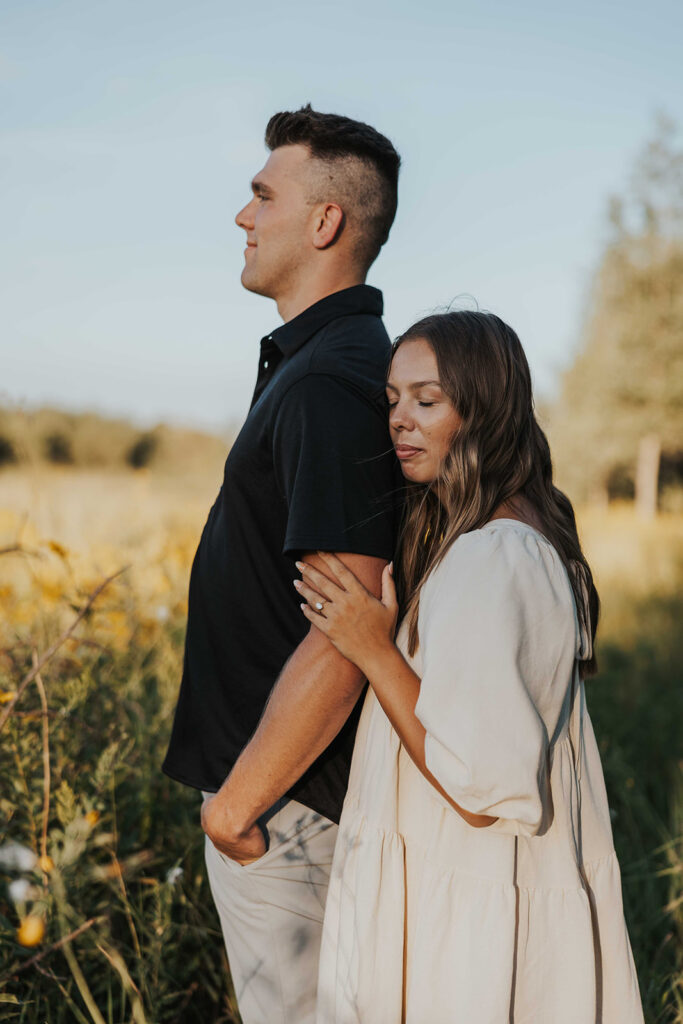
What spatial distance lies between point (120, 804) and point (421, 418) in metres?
1.59

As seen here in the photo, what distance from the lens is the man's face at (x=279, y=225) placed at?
2.03 metres

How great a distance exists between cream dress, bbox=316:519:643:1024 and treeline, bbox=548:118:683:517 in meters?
20.0

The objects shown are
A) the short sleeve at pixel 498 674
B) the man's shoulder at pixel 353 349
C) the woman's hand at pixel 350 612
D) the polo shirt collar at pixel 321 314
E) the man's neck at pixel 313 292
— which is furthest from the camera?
the man's neck at pixel 313 292

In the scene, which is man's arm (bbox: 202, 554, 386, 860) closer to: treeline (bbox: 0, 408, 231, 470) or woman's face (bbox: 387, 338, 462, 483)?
woman's face (bbox: 387, 338, 462, 483)

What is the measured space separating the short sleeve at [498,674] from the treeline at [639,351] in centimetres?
2013

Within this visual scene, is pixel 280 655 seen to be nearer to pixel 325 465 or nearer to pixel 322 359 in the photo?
pixel 325 465

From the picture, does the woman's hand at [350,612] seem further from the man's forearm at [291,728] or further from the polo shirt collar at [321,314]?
the polo shirt collar at [321,314]

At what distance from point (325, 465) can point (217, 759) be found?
2.35 feet

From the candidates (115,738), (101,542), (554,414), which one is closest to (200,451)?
(554,414)

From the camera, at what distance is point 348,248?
2078 millimetres

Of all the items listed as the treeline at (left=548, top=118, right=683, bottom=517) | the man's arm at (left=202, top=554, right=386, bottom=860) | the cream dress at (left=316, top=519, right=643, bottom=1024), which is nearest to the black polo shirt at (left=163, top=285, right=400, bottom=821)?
the man's arm at (left=202, top=554, right=386, bottom=860)

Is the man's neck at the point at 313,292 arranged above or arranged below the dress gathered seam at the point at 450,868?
above

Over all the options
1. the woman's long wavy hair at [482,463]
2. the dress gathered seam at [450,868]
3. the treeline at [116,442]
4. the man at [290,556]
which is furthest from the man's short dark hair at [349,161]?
the treeline at [116,442]

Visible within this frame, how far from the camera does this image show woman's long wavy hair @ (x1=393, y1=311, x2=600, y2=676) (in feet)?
5.32
